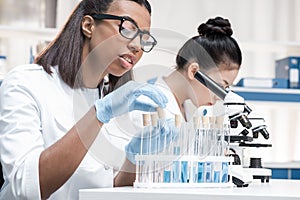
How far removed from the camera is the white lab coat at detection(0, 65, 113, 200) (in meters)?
1.27

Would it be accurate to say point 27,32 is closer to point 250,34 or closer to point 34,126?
point 250,34

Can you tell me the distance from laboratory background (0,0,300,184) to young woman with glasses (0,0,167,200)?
143 centimetres

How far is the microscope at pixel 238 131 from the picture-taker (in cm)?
133

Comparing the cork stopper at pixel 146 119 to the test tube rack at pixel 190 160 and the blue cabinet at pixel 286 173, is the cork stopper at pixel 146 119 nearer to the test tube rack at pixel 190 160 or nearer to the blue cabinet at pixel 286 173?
the test tube rack at pixel 190 160

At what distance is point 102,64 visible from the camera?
1.48 m

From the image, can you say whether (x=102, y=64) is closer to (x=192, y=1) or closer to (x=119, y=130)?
(x=119, y=130)

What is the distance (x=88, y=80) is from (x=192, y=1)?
1.88 m

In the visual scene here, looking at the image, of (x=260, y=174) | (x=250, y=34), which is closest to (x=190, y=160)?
(x=260, y=174)

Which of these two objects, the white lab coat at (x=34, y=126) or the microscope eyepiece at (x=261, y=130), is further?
the microscope eyepiece at (x=261, y=130)

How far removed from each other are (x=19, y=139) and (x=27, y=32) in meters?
1.67

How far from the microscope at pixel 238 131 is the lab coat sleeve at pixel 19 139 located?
42cm

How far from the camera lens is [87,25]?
1.53m

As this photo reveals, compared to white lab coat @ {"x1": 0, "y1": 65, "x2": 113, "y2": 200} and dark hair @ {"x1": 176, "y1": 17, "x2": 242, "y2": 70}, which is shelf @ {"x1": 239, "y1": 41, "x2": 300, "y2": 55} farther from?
white lab coat @ {"x1": 0, "y1": 65, "x2": 113, "y2": 200}

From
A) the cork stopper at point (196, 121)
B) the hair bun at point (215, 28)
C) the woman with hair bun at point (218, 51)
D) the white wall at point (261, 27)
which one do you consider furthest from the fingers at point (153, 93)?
the white wall at point (261, 27)
